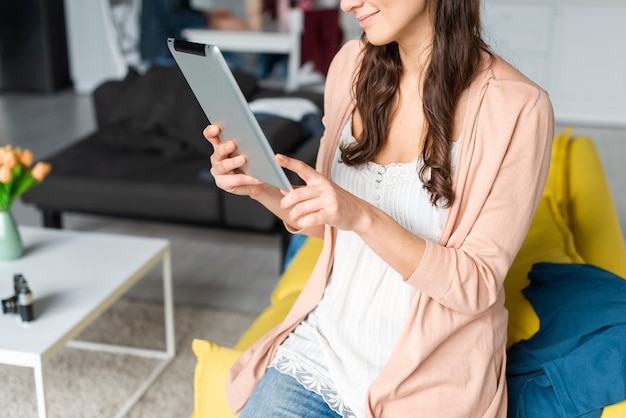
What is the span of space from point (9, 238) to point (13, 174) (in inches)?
7.3

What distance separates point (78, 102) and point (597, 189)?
14.8 feet

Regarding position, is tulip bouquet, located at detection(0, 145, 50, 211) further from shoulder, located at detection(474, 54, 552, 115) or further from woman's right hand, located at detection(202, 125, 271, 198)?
shoulder, located at detection(474, 54, 552, 115)

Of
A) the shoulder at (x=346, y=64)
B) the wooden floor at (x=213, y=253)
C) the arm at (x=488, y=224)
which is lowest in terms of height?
the wooden floor at (x=213, y=253)

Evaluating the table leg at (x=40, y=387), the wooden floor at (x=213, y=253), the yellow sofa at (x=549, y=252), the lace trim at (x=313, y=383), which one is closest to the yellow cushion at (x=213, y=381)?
the yellow sofa at (x=549, y=252)

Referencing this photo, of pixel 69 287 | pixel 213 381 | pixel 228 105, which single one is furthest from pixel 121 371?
pixel 228 105

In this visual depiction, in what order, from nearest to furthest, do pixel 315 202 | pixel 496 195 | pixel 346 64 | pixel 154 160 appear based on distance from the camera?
pixel 315 202 < pixel 496 195 < pixel 346 64 < pixel 154 160

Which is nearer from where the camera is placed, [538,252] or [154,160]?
[538,252]

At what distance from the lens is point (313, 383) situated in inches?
50.6

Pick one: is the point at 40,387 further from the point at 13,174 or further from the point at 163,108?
the point at 163,108

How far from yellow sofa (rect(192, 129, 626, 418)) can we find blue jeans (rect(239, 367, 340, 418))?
240 millimetres

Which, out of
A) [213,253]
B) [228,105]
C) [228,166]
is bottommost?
[213,253]

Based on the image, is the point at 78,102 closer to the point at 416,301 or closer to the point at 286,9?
the point at 286,9

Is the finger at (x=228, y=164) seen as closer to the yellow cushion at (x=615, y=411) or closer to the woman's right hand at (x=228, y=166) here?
the woman's right hand at (x=228, y=166)

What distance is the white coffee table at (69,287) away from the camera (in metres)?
1.72
